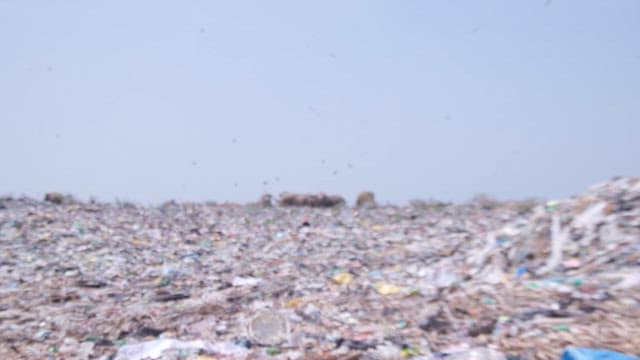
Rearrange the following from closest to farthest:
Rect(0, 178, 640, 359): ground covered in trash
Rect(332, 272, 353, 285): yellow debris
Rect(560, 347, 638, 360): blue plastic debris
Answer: Rect(560, 347, 638, 360): blue plastic debris < Rect(0, 178, 640, 359): ground covered in trash < Rect(332, 272, 353, 285): yellow debris

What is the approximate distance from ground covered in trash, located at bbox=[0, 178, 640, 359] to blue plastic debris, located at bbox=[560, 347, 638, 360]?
20 centimetres

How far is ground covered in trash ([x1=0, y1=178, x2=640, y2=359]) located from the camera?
158 inches

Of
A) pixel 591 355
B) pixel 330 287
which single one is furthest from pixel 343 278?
pixel 591 355

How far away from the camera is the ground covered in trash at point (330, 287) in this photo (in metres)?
4.02

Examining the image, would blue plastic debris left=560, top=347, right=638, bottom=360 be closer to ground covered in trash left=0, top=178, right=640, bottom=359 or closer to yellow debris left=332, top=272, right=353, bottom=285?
ground covered in trash left=0, top=178, right=640, bottom=359

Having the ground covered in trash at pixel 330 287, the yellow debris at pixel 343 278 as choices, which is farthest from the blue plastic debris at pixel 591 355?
the yellow debris at pixel 343 278

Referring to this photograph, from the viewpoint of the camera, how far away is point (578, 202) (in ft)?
20.8

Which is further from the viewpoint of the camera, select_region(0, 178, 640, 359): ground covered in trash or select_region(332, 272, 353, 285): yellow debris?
select_region(332, 272, 353, 285): yellow debris

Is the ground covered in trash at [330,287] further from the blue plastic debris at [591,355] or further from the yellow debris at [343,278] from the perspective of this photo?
the blue plastic debris at [591,355]

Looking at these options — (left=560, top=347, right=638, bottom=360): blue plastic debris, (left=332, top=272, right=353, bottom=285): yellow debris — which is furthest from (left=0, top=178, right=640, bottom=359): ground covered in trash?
(left=560, top=347, right=638, bottom=360): blue plastic debris

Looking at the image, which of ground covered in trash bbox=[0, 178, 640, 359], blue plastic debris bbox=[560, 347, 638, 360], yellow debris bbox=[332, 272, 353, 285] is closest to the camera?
blue plastic debris bbox=[560, 347, 638, 360]

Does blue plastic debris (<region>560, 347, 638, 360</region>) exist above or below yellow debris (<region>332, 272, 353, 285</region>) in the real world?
below

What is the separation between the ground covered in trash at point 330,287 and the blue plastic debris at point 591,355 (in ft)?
0.65

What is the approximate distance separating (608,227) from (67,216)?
713 cm
